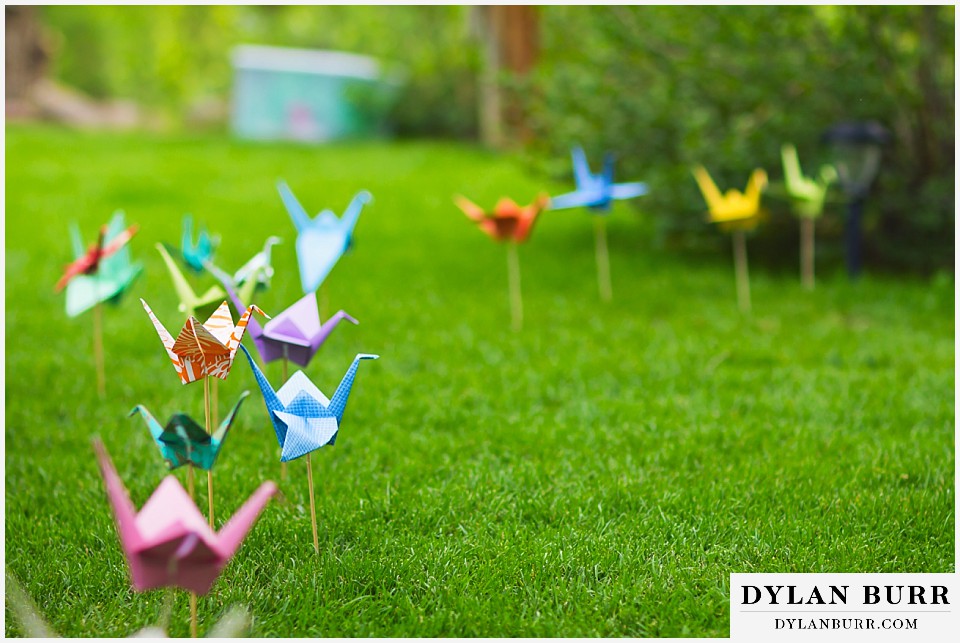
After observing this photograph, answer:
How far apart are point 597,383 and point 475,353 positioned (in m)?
0.67

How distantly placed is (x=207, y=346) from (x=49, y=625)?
785 mm

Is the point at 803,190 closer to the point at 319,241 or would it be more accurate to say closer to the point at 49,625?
the point at 319,241

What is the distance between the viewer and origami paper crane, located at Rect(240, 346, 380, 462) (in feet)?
6.97

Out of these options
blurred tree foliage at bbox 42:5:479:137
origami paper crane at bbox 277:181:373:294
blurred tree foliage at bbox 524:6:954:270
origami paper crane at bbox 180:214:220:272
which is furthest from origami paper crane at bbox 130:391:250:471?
blurred tree foliage at bbox 42:5:479:137

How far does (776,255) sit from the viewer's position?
22.5 ft

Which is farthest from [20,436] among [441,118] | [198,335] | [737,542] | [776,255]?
[441,118]

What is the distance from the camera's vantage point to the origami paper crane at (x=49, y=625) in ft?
6.99

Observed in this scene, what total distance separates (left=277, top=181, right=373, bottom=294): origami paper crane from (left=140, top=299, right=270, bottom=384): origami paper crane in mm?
814

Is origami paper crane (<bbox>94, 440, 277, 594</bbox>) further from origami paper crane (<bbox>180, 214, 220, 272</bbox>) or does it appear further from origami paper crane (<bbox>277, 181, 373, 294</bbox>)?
origami paper crane (<bbox>180, 214, 220, 272</bbox>)

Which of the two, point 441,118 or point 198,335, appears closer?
point 198,335

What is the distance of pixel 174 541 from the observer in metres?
1.69

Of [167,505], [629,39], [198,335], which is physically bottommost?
[167,505]

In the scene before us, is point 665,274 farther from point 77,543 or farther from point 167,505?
point 167,505

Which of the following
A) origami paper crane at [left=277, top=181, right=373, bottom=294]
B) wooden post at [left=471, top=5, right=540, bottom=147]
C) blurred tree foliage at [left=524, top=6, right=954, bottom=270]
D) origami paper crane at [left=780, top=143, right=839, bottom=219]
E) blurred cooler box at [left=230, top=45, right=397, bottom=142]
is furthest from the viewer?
blurred cooler box at [left=230, top=45, right=397, bottom=142]
